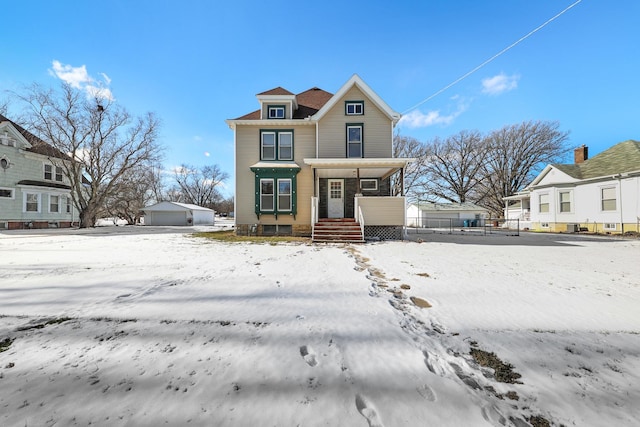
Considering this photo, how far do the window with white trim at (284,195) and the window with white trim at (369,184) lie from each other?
163 inches

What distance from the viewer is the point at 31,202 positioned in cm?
2041

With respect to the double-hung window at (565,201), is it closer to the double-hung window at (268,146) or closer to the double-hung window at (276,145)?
the double-hung window at (276,145)

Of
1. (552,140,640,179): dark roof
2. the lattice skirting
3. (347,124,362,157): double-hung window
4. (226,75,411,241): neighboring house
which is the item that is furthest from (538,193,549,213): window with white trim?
(347,124,362,157): double-hung window

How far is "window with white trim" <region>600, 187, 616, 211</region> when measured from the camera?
16.3 meters

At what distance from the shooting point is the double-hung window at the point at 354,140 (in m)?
13.9

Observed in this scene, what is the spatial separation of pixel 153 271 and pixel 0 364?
332cm

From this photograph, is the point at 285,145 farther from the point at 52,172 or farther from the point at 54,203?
the point at 52,172

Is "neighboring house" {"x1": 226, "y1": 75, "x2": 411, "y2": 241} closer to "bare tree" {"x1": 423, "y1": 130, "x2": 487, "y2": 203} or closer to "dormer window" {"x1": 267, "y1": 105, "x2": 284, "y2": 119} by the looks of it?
"dormer window" {"x1": 267, "y1": 105, "x2": 284, "y2": 119}

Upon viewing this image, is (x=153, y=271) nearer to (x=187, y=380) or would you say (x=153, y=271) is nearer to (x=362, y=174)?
(x=187, y=380)

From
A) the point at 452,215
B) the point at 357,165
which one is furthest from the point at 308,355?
the point at 452,215

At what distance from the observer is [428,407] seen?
1646 mm

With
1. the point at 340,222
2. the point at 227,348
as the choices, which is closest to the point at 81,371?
the point at 227,348

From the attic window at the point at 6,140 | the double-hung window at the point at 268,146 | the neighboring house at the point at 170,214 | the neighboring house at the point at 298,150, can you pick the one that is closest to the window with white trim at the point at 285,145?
the neighboring house at the point at 298,150

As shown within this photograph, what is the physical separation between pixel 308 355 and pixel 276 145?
13.1m
